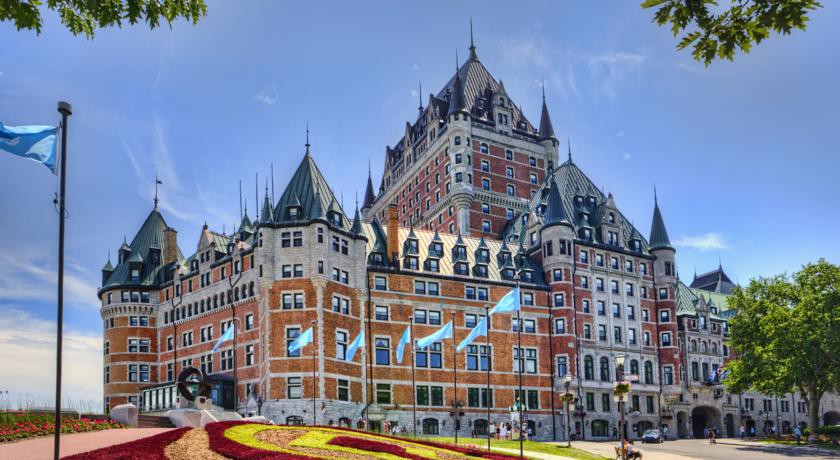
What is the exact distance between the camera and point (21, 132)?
21781mm

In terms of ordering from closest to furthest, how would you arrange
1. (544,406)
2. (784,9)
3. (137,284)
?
(784,9), (544,406), (137,284)

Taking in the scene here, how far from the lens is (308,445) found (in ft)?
127

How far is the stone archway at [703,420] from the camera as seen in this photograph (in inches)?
3979

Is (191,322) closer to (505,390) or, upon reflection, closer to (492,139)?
(505,390)

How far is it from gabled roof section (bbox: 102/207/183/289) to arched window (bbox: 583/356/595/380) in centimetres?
4853

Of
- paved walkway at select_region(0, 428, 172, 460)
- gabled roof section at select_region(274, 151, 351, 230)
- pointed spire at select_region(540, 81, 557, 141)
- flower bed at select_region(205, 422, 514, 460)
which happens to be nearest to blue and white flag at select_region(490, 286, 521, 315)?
flower bed at select_region(205, 422, 514, 460)

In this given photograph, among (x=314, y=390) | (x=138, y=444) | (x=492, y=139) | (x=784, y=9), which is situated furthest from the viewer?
(x=492, y=139)

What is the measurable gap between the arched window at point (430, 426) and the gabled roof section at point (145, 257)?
35.8m

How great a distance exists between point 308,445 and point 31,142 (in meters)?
21.6

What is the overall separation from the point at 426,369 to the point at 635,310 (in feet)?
93.4

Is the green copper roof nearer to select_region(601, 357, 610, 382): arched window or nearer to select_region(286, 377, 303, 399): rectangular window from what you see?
select_region(601, 357, 610, 382): arched window

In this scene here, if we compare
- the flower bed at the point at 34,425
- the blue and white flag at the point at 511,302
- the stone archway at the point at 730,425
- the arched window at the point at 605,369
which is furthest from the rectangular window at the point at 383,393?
the stone archway at the point at 730,425

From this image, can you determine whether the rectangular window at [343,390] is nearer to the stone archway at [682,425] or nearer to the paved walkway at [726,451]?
the paved walkway at [726,451]

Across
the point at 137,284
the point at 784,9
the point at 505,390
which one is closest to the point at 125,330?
the point at 137,284
